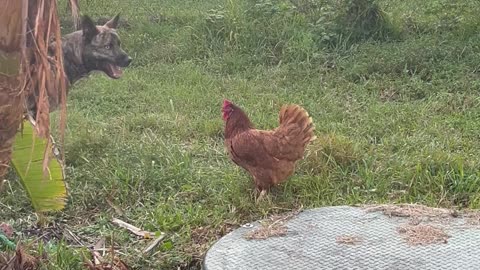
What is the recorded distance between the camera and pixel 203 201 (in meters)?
4.37

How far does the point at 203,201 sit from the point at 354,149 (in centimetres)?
105

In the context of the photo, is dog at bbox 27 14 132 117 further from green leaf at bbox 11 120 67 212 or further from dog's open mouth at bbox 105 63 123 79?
green leaf at bbox 11 120 67 212

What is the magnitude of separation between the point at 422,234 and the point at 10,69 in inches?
76.1

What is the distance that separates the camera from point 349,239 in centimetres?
344

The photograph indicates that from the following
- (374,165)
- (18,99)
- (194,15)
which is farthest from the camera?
(194,15)

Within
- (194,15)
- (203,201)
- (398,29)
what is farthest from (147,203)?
(194,15)

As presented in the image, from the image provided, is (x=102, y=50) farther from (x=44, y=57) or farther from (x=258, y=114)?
(x=44, y=57)

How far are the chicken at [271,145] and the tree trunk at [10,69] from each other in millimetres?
1598

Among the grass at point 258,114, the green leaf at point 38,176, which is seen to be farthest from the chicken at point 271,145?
the green leaf at point 38,176

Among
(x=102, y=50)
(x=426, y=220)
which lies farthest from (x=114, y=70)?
(x=426, y=220)

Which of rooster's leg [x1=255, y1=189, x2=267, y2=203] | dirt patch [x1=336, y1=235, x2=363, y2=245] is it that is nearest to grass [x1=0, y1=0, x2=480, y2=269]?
rooster's leg [x1=255, y1=189, x2=267, y2=203]

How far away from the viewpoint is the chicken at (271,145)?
417 centimetres

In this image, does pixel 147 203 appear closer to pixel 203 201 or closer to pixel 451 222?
pixel 203 201

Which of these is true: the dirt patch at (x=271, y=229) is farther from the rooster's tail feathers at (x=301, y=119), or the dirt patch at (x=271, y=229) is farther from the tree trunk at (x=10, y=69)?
the tree trunk at (x=10, y=69)
